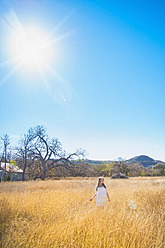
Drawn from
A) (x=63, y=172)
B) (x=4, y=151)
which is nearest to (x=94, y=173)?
(x=63, y=172)

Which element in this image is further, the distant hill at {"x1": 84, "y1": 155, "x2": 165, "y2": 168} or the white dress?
the distant hill at {"x1": 84, "y1": 155, "x2": 165, "y2": 168}

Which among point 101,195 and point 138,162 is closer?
point 101,195

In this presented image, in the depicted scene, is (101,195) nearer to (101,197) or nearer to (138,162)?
(101,197)

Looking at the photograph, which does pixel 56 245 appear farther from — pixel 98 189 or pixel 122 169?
pixel 122 169

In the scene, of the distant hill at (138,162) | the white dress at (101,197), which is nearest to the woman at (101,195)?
the white dress at (101,197)

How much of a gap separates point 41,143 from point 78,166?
335 inches

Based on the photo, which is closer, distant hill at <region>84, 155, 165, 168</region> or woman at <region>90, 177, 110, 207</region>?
woman at <region>90, 177, 110, 207</region>

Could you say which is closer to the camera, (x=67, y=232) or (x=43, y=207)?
(x=67, y=232)

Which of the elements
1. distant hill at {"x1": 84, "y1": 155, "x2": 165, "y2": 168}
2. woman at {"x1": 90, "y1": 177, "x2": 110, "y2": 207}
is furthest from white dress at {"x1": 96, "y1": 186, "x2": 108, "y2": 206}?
distant hill at {"x1": 84, "y1": 155, "x2": 165, "y2": 168}

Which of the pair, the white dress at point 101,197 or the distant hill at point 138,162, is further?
the distant hill at point 138,162

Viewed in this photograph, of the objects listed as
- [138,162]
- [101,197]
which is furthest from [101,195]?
[138,162]

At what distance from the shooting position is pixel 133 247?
8.48 feet

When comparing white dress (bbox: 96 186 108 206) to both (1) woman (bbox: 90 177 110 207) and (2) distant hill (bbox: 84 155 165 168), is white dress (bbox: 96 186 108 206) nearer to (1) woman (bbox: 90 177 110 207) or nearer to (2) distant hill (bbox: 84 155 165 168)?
(1) woman (bbox: 90 177 110 207)

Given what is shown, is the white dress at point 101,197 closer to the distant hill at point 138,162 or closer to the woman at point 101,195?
the woman at point 101,195
